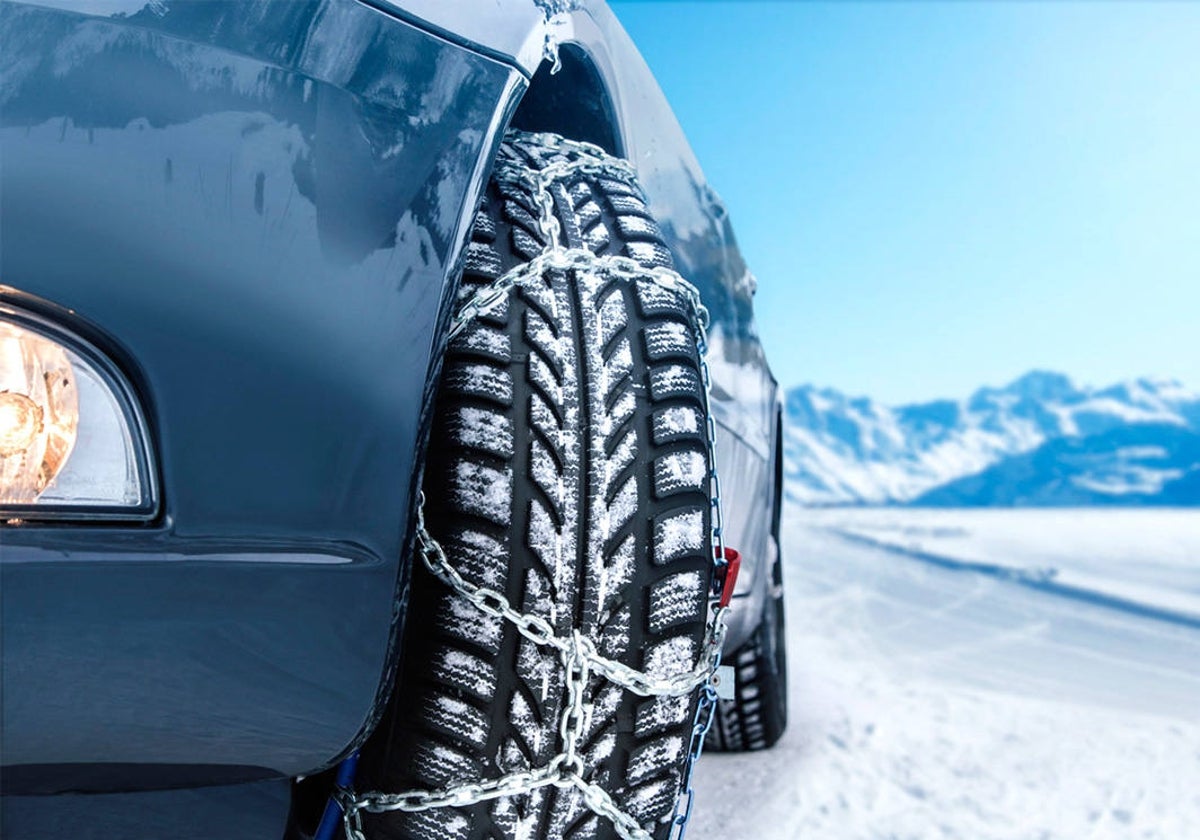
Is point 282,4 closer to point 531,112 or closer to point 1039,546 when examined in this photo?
point 531,112

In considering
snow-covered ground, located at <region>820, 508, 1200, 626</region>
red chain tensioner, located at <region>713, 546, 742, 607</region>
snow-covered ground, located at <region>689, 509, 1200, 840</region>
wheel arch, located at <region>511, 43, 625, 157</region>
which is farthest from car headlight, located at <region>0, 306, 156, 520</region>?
snow-covered ground, located at <region>820, 508, 1200, 626</region>

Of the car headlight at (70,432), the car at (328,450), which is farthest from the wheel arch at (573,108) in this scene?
the car headlight at (70,432)

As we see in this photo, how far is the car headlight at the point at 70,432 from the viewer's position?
86 centimetres

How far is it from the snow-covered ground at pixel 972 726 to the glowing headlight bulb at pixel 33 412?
1528 millimetres

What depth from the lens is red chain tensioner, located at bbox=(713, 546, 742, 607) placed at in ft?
4.09

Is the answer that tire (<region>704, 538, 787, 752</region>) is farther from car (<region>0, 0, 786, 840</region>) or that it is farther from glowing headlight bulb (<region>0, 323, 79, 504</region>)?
→ glowing headlight bulb (<region>0, 323, 79, 504</region>)

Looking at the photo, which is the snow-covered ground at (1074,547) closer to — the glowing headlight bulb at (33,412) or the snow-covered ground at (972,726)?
the snow-covered ground at (972,726)

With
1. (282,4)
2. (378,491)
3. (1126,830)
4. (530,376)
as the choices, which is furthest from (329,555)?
(1126,830)

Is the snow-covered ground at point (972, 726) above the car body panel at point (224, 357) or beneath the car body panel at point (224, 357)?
beneath

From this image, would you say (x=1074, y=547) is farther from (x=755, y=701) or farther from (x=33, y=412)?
(x=33, y=412)

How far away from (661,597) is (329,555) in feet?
1.30

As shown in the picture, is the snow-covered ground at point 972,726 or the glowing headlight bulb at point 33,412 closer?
the glowing headlight bulb at point 33,412

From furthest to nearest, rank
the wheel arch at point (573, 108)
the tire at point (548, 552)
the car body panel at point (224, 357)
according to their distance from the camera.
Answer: the wheel arch at point (573, 108) < the tire at point (548, 552) < the car body panel at point (224, 357)

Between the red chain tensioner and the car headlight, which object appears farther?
the red chain tensioner
